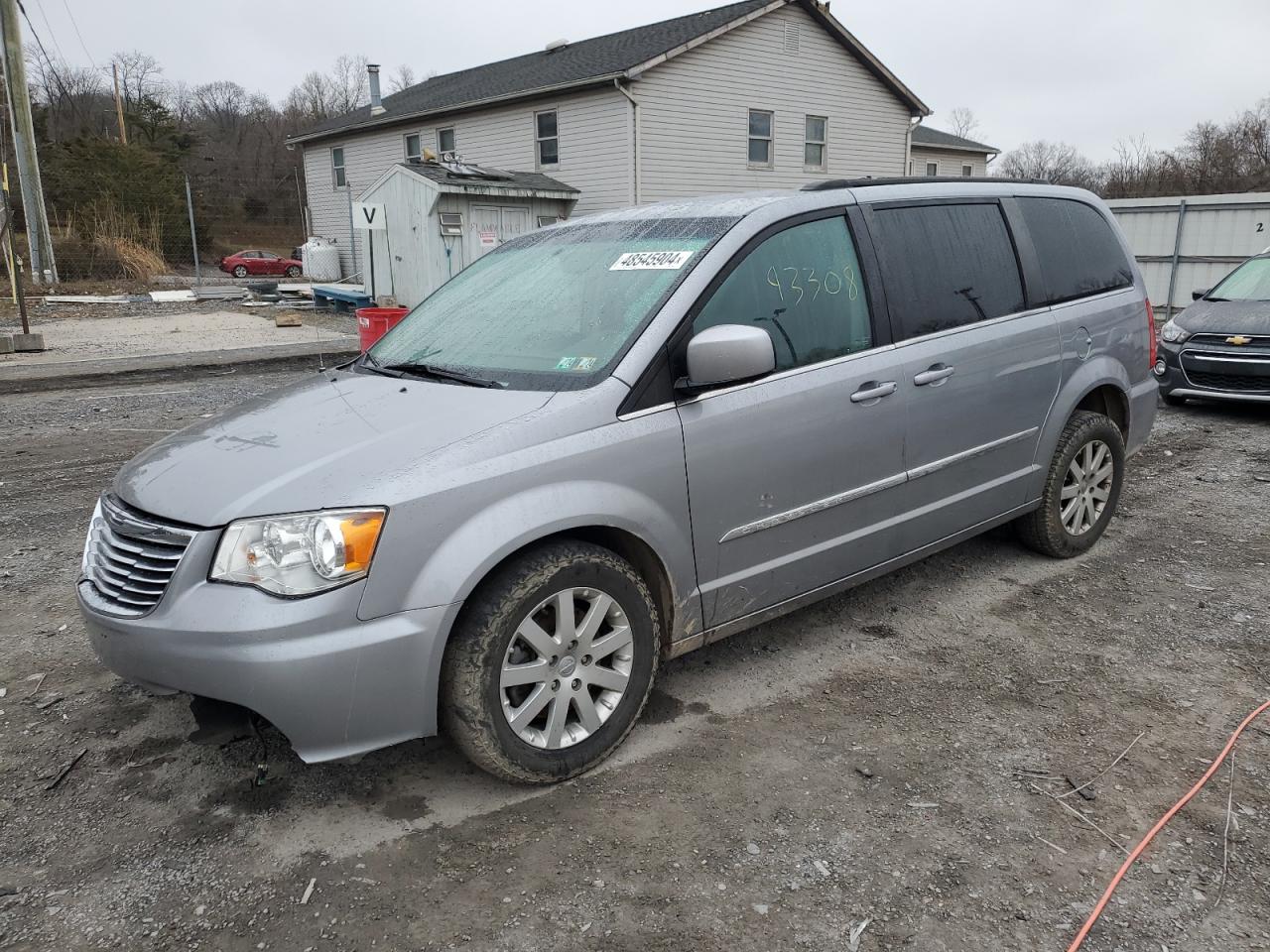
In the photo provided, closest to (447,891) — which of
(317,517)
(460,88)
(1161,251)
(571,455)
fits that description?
(317,517)

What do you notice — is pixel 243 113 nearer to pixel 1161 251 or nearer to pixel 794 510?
pixel 1161 251

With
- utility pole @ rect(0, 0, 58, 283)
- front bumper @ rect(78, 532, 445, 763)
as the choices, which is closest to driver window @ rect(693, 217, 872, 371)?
front bumper @ rect(78, 532, 445, 763)

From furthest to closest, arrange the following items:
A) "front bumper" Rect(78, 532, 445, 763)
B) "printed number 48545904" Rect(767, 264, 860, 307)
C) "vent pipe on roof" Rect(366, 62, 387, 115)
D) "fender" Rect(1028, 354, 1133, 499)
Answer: "vent pipe on roof" Rect(366, 62, 387, 115) → "fender" Rect(1028, 354, 1133, 499) → "printed number 48545904" Rect(767, 264, 860, 307) → "front bumper" Rect(78, 532, 445, 763)

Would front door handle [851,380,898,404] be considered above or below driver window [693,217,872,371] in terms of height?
below

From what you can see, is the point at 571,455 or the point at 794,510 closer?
the point at 571,455

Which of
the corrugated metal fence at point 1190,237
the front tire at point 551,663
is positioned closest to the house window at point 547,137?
the corrugated metal fence at point 1190,237

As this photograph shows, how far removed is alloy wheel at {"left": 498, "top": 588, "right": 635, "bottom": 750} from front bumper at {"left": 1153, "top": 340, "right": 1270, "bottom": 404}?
744cm

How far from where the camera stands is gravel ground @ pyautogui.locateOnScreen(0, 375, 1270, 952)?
2338 mm

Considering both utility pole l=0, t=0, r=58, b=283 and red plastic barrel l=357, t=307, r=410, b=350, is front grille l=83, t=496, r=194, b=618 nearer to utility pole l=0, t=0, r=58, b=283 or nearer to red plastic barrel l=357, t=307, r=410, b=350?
red plastic barrel l=357, t=307, r=410, b=350

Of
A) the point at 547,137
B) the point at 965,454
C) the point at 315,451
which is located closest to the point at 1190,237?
the point at 547,137

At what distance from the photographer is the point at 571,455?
2785 mm

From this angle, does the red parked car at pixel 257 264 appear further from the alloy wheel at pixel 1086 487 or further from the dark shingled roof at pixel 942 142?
the alloy wheel at pixel 1086 487

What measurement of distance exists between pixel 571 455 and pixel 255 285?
2450 cm

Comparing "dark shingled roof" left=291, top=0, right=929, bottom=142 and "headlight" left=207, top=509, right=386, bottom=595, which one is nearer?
"headlight" left=207, top=509, right=386, bottom=595
